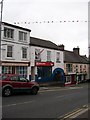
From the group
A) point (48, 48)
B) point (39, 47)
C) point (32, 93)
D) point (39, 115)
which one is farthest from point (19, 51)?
point (39, 115)

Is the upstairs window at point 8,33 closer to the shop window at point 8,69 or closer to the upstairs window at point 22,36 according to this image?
the upstairs window at point 22,36

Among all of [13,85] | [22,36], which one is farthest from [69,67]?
[13,85]

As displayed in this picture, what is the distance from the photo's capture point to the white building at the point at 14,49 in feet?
113

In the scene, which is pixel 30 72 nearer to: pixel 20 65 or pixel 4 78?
pixel 20 65

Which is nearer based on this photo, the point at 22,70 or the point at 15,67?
the point at 15,67

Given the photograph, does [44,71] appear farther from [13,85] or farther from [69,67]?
[13,85]

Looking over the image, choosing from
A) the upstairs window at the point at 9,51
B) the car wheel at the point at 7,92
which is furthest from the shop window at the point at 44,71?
the car wheel at the point at 7,92

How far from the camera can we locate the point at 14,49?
1422 inches

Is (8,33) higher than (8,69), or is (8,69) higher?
(8,33)

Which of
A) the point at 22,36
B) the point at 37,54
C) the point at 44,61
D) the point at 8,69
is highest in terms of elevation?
the point at 22,36

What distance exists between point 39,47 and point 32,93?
1869 cm

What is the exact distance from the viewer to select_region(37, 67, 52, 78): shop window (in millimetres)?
41528

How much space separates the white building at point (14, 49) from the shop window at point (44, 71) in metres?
3.22

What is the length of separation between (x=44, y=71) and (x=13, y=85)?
22.1 meters
